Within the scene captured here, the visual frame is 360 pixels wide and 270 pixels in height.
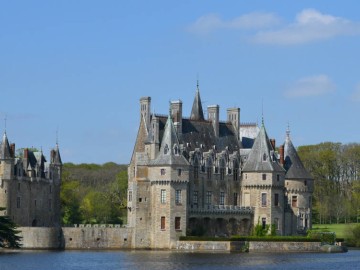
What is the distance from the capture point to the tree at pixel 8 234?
8788 centimetres

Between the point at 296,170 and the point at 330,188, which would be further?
the point at 330,188

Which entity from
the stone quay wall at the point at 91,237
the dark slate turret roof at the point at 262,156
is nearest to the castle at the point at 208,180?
the dark slate turret roof at the point at 262,156

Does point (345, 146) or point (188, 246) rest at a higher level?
point (345, 146)

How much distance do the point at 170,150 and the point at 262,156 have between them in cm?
834

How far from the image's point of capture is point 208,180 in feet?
327

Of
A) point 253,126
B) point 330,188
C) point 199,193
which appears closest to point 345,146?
point 330,188

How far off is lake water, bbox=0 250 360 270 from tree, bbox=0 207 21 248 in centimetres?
109

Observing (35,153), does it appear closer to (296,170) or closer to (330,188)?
(296,170)

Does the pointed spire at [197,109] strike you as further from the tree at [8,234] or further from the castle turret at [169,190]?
the tree at [8,234]

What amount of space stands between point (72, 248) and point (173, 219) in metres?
8.21

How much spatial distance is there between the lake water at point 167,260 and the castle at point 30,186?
28.7 feet

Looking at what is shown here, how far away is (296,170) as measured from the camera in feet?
335

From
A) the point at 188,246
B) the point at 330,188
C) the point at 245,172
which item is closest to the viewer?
the point at 188,246

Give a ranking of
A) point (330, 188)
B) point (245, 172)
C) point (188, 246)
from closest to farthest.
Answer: point (188, 246)
point (245, 172)
point (330, 188)
